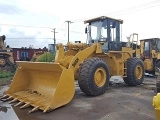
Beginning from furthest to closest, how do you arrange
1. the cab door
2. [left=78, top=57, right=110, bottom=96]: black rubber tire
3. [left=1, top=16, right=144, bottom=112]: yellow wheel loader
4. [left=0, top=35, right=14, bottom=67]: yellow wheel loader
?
[left=0, top=35, right=14, bottom=67]: yellow wheel loader → the cab door → [left=78, top=57, right=110, bottom=96]: black rubber tire → [left=1, top=16, right=144, bottom=112]: yellow wheel loader

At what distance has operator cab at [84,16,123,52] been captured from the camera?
9.12 metres

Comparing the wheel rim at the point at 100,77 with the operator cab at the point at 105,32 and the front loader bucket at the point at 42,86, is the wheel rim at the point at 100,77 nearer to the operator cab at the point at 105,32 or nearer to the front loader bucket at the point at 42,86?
the front loader bucket at the point at 42,86

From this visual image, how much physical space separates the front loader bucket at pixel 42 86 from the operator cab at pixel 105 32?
277 cm

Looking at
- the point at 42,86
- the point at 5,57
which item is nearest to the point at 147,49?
the point at 42,86

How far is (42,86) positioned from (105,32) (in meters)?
3.35

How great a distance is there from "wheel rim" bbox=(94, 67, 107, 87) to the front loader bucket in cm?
122

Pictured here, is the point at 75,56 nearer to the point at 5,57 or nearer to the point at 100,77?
the point at 100,77

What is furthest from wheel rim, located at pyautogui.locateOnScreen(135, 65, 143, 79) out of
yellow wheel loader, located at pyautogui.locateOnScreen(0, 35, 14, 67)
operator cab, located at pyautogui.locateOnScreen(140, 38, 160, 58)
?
yellow wheel loader, located at pyautogui.locateOnScreen(0, 35, 14, 67)

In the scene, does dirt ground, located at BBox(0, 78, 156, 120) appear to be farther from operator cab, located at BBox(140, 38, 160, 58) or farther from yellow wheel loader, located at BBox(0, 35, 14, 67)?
yellow wheel loader, located at BBox(0, 35, 14, 67)

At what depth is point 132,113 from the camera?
5.70 m

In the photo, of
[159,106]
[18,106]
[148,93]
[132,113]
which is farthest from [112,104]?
[159,106]

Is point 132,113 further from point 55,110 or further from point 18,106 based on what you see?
point 18,106

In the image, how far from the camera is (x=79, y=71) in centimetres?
724

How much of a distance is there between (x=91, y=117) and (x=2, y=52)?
13.6m
